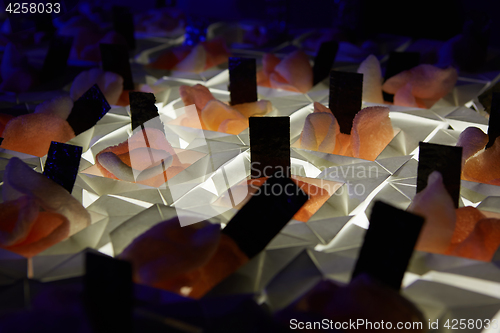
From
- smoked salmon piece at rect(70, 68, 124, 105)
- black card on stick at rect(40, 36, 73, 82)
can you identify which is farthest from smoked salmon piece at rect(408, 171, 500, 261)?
black card on stick at rect(40, 36, 73, 82)

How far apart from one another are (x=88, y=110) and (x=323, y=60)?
0.73 meters

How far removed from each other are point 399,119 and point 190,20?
1.09 meters

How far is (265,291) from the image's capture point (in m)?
0.60

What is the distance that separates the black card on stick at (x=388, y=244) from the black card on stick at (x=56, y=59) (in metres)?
1.28

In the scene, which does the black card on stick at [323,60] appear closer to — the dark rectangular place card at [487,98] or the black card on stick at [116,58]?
the dark rectangular place card at [487,98]

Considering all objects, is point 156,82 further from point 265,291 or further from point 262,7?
point 262,7

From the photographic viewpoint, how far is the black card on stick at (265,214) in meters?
0.64

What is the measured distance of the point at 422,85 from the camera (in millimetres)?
1216

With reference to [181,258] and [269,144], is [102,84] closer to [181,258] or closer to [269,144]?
[269,144]

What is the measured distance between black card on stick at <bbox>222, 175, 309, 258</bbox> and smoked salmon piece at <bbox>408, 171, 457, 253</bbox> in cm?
20

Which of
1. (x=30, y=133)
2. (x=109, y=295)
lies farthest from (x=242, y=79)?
(x=109, y=295)

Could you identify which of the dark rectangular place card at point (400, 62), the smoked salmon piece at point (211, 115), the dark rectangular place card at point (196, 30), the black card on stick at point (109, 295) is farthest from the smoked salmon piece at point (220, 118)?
the dark rectangular place card at point (196, 30)

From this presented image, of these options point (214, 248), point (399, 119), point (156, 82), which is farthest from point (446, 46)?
point (214, 248)

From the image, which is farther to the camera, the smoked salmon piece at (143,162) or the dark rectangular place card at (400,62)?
the dark rectangular place card at (400,62)
